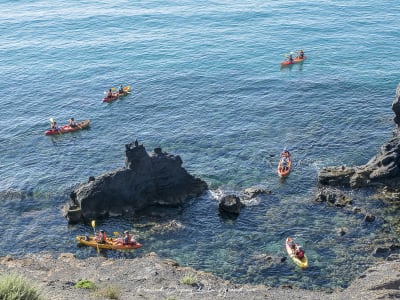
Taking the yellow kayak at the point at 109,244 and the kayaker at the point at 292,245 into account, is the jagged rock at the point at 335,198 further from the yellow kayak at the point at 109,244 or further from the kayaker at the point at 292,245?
the yellow kayak at the point at 109,244

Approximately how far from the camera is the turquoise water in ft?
186

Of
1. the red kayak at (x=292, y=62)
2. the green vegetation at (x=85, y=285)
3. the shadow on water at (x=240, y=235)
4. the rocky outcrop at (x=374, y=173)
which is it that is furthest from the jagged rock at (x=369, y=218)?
the red kayak at (x=292, y=62)

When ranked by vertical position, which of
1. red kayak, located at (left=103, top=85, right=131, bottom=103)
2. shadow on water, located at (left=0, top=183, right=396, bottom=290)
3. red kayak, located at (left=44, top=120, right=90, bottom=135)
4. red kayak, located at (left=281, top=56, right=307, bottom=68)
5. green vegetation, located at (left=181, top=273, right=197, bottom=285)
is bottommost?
shadow on water, located at (left=0, top=183, right=396, bottom=290)

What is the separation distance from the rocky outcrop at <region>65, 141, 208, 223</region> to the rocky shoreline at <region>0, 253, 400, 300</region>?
8.41m

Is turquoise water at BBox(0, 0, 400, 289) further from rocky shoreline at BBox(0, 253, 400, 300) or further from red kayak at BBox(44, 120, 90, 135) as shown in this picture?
rocky shoreline at BBox(0, 253, 400, 300)

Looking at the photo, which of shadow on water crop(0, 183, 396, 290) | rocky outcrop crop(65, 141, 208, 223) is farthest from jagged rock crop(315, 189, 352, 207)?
rocky outcrop crop(65, 141, 208, 223)

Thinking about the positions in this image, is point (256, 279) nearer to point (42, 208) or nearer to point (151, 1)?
point (42, 208)

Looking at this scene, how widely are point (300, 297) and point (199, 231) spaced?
53.9 feet

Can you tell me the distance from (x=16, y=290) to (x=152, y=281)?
56.0 feet

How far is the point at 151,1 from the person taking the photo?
159m

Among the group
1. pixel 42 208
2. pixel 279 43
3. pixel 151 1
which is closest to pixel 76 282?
pixel 42 208

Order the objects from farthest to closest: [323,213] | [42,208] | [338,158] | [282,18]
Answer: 1. [282,18]
2. [338,158]
3. [42,208]
4. [323,213]

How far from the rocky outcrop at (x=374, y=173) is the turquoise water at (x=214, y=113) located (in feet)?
6.16

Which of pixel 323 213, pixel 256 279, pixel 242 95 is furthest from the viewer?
pixel 242 95
